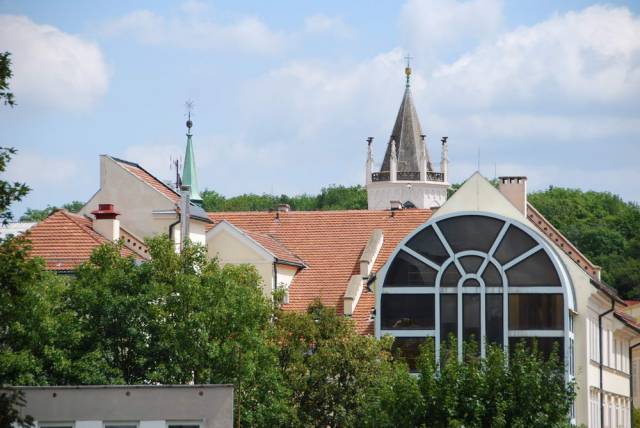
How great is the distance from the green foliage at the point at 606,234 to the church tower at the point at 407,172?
12.8m

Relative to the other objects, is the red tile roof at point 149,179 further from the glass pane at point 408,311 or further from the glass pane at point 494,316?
the glass pane at point 494,316

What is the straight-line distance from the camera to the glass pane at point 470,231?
67.8 meters

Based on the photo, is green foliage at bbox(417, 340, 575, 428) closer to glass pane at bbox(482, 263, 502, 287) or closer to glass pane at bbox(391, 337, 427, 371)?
glass pane at bbox(391, 337, 427, 371)

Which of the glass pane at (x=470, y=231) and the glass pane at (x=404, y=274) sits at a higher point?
the glass pane at (x=470, y=231)

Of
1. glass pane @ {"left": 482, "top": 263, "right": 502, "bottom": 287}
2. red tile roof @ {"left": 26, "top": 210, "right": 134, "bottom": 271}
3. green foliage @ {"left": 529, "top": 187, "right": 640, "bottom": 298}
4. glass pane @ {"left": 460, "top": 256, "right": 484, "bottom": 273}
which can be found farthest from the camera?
green foliage @ {"left": 529, "top": 187, "right": 640, "bottom": 298}

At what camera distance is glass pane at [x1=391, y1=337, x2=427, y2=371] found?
68.1 m

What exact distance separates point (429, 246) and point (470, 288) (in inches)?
80.7

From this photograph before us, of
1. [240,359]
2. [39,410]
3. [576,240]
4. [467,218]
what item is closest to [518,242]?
[467,218]

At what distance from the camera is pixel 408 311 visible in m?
68.6

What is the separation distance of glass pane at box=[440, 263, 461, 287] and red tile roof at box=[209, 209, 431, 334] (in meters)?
4.90

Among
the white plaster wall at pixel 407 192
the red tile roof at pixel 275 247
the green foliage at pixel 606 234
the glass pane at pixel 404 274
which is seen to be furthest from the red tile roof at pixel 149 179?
the white plaster wall at pixel 407 192

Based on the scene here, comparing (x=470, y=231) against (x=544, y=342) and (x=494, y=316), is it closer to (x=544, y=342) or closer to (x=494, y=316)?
(x=494, y=316)

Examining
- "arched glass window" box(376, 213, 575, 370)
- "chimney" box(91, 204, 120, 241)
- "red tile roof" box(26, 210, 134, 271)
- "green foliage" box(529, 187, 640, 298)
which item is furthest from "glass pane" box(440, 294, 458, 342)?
"green foliage" box(529, 187, 640, 298)

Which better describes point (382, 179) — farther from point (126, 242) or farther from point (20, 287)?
point (20, 287)
